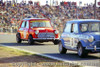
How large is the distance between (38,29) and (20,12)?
3443cm

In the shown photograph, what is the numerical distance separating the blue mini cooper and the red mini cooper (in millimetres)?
6803

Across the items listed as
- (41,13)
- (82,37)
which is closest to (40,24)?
(82,37)

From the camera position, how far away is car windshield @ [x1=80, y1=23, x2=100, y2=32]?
12.4 m

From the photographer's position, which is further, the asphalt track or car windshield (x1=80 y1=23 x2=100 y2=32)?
car windshield (x1=80 y1=23 x2=100 y2=32)

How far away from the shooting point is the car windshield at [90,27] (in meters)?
12.4

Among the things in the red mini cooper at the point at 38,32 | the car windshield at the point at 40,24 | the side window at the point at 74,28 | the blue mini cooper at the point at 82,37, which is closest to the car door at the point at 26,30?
the red mini cooper at the point at 38,32

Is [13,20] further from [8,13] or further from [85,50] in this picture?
[85,50]

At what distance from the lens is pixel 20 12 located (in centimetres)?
5494

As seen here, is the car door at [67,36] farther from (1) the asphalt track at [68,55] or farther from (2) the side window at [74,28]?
(1) the asphalt track at [68,55]

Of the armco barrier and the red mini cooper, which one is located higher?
the red mini cooper

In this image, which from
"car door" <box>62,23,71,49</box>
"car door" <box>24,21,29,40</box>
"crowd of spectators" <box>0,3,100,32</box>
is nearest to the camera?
"car door" <box>62,23,71,49</box>

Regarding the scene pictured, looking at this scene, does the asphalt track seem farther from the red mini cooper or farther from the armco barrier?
the armco barrier

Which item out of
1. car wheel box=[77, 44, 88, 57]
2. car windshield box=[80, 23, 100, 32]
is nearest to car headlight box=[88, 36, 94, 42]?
car wheel box=[77, 44, 88, 57]

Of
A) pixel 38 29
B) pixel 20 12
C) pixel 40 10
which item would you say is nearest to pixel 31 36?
pixel 38 29
